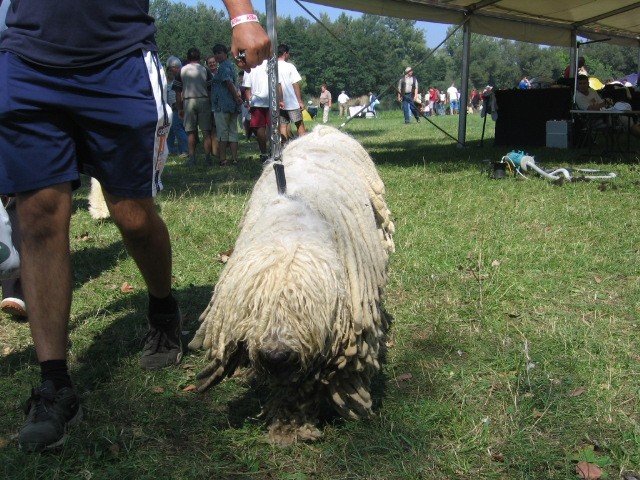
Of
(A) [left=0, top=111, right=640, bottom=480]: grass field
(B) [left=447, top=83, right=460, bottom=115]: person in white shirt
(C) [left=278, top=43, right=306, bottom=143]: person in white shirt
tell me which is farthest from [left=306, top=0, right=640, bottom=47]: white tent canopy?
(B) [left=447, top=83, right=460, bottom=115]: person in white shirt

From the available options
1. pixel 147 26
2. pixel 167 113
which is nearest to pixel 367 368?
pixel 167 113

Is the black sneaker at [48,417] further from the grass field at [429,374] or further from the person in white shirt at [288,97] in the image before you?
the person in white shirt at [288,97]

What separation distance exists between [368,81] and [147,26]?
252 ft

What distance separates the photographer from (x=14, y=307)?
150 inches

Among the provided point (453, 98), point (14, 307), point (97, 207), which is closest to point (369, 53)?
point (453, 98)

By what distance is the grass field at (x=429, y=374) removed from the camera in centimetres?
243

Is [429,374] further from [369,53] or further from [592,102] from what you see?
[369,53]

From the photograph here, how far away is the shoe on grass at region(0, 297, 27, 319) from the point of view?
379cm

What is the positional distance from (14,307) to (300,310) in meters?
2.30

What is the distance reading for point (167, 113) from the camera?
2803 mm

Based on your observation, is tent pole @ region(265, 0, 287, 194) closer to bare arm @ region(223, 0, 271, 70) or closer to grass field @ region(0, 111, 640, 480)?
bare arm @ region(223, 0, 271, 70)

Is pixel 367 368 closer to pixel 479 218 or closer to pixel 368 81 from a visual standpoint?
pixel 479 218

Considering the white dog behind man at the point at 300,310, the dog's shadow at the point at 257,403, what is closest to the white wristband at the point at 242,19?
the white dog behind man at the point at 300,310

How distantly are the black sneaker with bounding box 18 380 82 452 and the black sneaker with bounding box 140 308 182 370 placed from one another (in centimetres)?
57
